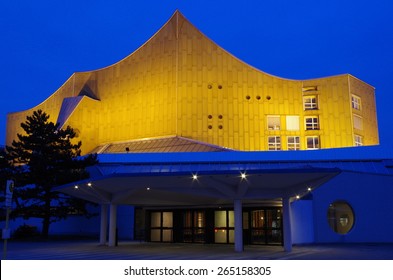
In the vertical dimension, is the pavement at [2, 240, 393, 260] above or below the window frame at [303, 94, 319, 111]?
below

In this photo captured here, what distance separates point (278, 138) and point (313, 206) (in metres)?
13.3

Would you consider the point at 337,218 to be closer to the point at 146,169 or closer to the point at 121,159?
the point at 146,169

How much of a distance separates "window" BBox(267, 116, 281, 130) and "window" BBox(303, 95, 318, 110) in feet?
9.10

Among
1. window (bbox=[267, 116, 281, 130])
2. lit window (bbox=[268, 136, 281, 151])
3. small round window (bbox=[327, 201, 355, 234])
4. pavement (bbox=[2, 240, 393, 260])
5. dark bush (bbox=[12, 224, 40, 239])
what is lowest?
pavement (bbox=[2, 240, 393, 260])

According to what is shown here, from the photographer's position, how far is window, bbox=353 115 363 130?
4217 cm

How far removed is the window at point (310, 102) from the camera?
4244 centimetres

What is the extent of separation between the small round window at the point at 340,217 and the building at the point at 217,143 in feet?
0.24

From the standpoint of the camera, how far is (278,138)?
4203 cm

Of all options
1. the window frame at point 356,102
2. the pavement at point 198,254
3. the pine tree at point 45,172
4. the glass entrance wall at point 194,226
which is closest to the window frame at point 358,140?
the window frame at point 356,102

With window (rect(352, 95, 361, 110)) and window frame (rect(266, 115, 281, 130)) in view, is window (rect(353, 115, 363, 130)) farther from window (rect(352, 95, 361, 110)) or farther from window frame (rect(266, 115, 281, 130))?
window frame (rect(266, 115, 281, 130))

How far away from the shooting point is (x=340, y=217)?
98.2 ft

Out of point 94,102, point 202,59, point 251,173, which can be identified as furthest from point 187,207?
point 94,102

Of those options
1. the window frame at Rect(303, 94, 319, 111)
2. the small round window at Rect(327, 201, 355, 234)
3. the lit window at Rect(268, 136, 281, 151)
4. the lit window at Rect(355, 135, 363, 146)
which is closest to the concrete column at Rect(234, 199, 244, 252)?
the small round window at Rect(327, 201, 355, 234)

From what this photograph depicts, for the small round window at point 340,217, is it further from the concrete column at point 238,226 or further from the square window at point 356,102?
the square window at point 356,102
